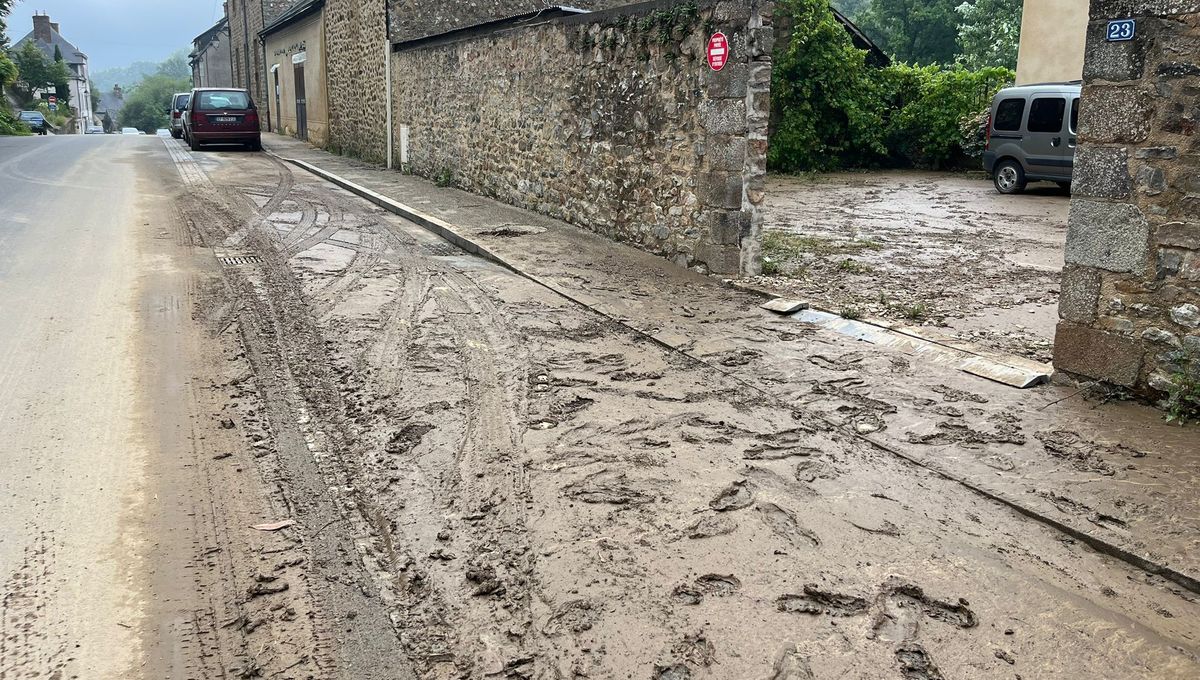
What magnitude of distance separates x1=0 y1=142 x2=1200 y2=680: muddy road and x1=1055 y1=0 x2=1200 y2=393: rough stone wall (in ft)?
6.07

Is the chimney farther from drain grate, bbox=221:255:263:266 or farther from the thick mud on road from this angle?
the thick mud on road

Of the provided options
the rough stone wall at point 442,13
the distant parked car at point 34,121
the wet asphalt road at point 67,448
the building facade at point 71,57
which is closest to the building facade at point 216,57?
the distant parked car at point 34,121

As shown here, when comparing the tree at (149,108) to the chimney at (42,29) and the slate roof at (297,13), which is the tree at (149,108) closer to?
the chimney at (42,29)

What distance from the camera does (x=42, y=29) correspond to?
85438mm

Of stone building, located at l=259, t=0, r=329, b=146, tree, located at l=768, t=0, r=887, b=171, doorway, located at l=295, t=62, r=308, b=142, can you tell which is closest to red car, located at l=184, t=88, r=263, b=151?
stone building, located at l=259, t=0, r=329, b=146

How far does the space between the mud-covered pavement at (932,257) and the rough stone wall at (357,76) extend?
8.89 m

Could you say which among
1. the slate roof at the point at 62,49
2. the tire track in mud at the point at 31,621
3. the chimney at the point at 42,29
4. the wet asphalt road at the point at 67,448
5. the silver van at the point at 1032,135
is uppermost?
the chimney at the point at 42,29

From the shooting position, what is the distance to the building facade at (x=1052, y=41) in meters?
20.5

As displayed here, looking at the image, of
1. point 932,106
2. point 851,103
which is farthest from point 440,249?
point 932,106

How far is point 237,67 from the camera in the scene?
43.6 metres

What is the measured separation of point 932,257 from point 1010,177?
27.8ft

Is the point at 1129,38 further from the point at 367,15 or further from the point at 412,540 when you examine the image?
the point at 367,15

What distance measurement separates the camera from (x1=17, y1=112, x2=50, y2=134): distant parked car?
47.7 m

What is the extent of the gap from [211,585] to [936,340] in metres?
5.08
